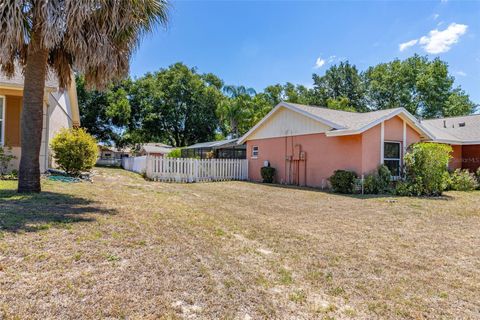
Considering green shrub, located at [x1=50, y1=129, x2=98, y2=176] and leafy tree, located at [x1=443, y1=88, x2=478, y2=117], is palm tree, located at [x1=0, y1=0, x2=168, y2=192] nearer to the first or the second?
green shrub, located at [x1=50, y1=129, x2=98, y2=176]

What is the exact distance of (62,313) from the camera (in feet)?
8.44

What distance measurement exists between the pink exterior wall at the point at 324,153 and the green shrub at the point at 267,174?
0.30 meters

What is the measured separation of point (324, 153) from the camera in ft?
46.5

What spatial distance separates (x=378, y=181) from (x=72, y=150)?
39.4ft

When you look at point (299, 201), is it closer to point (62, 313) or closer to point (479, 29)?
point (62, 313)

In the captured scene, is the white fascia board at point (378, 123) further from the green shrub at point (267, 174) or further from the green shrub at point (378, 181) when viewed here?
the green shrub at point (267, 174)

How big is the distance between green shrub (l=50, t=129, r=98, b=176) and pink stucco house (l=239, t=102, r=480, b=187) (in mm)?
9342

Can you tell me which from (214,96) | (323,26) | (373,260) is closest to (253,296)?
(373,260)

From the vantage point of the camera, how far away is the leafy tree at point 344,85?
4103cm

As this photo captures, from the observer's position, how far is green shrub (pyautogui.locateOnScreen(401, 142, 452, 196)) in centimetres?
1159

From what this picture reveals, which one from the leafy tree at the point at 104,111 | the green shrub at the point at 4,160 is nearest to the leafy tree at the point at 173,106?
the leafy tree at the point at 104,111

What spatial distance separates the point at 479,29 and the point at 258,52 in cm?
1310

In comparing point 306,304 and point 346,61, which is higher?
point 346,61

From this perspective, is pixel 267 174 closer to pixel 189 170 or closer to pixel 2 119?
pixel 189 170
